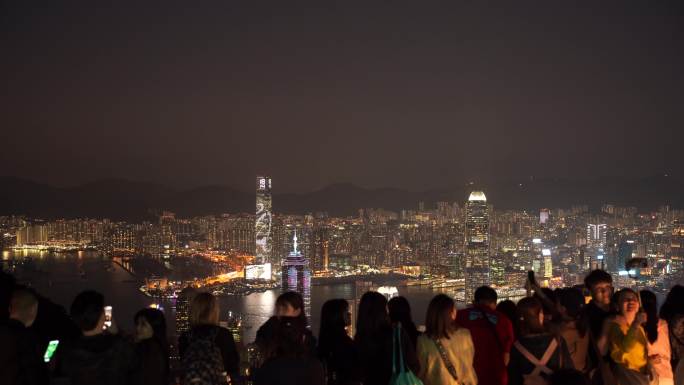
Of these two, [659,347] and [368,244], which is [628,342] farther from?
[368,244]

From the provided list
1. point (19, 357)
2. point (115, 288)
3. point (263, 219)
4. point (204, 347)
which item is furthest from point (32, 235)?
point (204, 347)

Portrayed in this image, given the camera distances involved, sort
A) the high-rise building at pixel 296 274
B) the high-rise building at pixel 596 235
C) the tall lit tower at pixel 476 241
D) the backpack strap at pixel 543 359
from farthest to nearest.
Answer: the high-rise building at pixel 296 274, the tall lit tower at pixel 476 241, the high-rise building at pixel 596 235, the backpack strap at pixel 543 359

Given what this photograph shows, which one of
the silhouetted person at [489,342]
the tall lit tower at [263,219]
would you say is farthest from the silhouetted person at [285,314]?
the tall lit tower at [263,219]

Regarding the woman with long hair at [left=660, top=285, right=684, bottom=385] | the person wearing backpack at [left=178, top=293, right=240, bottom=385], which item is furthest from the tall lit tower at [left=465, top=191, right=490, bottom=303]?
the person wearing backpack at [left=178, top=293, right=240, bottom=385]

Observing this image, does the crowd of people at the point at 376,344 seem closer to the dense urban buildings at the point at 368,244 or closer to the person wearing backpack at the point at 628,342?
the person wearing backpack at the point at 628,342

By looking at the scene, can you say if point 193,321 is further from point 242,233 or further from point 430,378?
point 242,233
